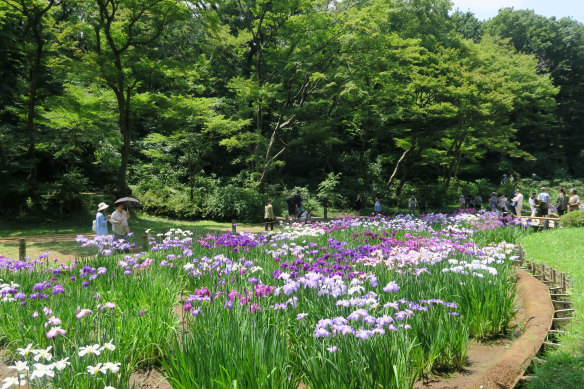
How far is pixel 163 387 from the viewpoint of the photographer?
3027mm

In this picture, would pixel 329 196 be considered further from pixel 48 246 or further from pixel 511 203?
pixel 48 246

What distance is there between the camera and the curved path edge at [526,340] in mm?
2637

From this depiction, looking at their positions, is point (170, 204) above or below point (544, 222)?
above

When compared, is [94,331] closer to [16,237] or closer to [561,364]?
[561,364]

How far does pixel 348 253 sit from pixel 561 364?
99.0 inches

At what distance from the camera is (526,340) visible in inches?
128

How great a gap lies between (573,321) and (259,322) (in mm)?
3207

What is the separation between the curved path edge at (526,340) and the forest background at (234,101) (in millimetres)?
13327

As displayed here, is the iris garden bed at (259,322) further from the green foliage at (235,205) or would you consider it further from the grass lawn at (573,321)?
the green foliage at (235,205)

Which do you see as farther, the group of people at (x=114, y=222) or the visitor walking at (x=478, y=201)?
the visitor walking at (x=478, y=201)

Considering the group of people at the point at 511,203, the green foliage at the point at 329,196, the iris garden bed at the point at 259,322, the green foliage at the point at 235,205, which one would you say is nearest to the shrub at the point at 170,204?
the green foliage at the point at 235,205

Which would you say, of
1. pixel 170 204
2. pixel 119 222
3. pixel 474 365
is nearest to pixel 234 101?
pixel 170 204

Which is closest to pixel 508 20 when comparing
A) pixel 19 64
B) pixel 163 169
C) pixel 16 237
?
pixel 163 169

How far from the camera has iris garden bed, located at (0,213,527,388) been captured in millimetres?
2375
